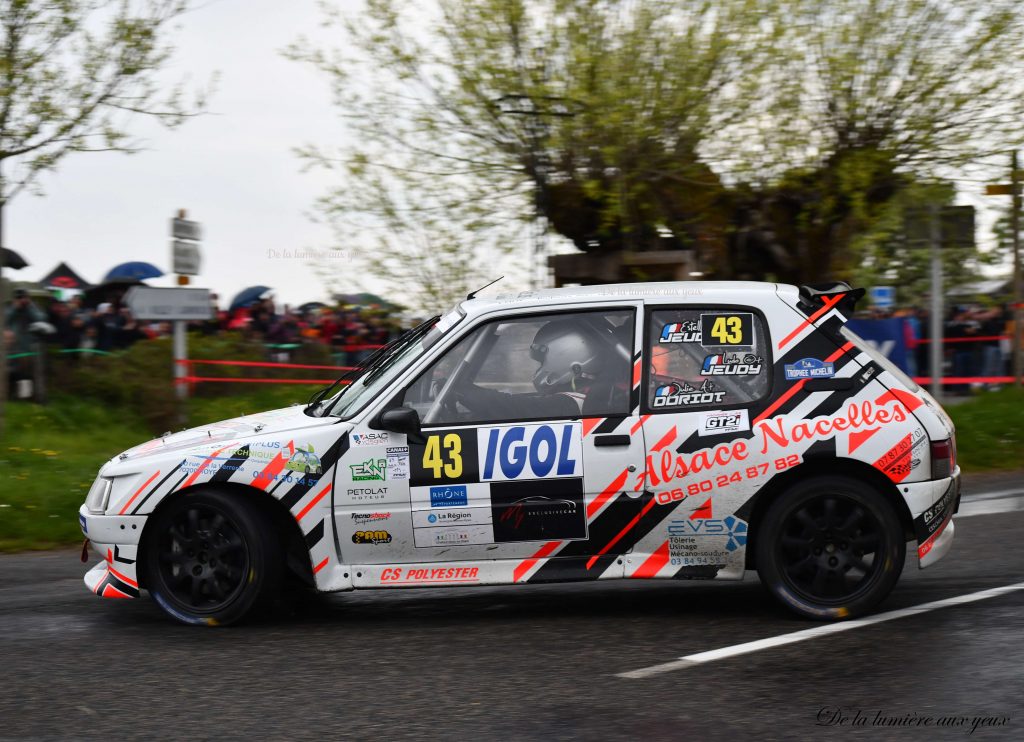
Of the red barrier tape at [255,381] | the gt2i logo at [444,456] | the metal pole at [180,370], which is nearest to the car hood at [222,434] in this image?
the gt2i logo at [444,456]

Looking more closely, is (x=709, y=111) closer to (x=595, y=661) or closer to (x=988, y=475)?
(x=988, y=475)

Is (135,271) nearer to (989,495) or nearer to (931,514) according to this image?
(989,495)

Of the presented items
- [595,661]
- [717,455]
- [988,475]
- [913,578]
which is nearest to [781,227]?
[988,475]

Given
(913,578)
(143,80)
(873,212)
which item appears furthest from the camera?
(873,212)

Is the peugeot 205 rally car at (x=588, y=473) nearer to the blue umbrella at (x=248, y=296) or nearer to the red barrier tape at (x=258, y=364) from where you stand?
the red barrier tape at (x=258, y=364)

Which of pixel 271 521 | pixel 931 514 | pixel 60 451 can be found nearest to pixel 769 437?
pixel 931 514

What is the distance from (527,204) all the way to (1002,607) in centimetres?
945

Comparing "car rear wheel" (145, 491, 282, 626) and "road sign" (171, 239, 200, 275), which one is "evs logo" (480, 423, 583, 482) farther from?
"road sign" (171, 239, 200, 275)

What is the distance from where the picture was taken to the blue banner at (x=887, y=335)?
16500mm

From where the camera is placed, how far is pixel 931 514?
5.77 metres

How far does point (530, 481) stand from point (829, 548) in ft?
4.77

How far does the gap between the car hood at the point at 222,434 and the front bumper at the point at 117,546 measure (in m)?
0.31

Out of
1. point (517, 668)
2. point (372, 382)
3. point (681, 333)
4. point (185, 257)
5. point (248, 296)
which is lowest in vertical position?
point (517, 668)

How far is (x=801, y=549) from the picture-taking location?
18.9ft
